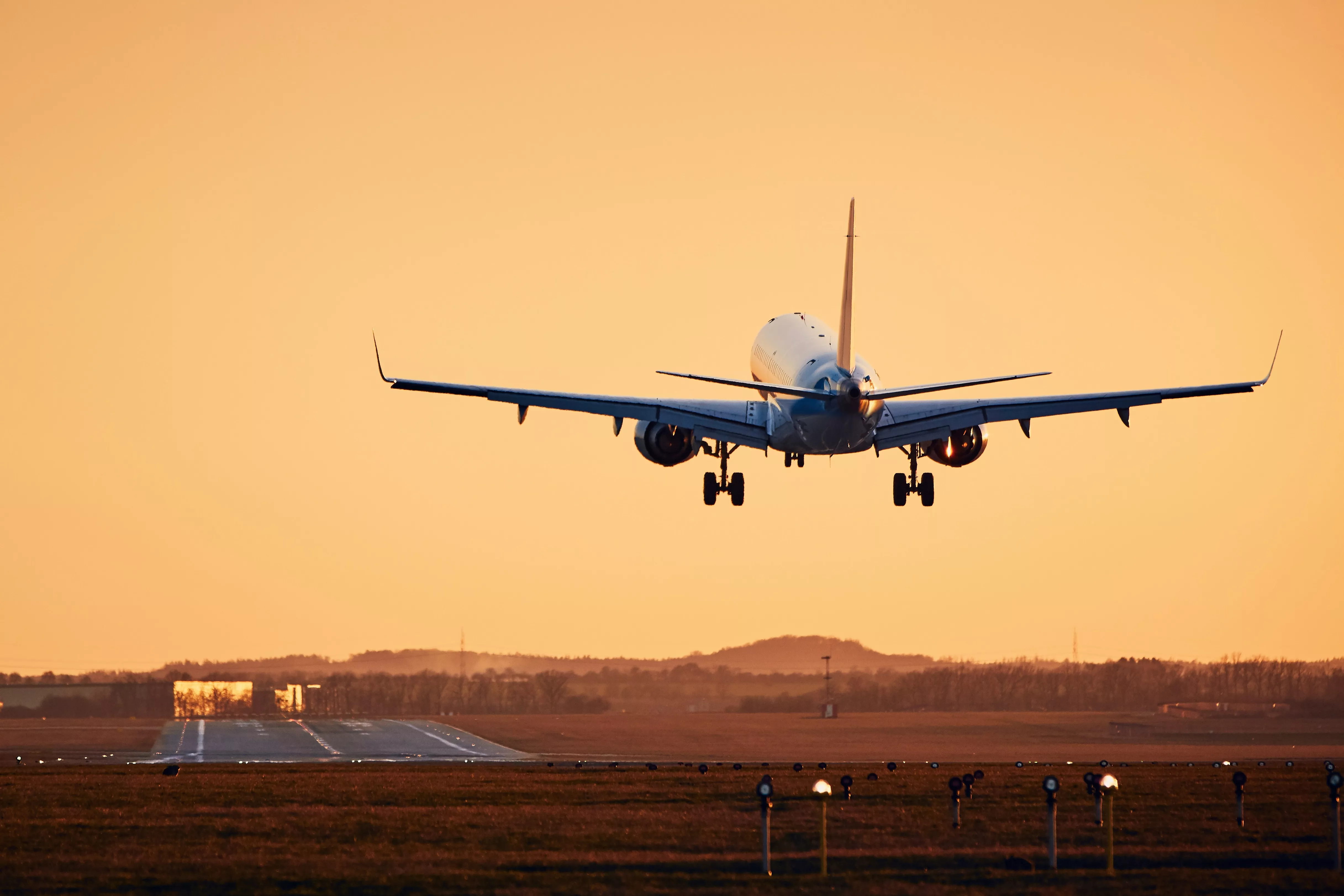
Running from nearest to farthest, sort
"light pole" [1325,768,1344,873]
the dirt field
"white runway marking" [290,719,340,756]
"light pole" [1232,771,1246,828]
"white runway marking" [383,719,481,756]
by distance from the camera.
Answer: "light pole" [1325,768,1344,873] < "light pole" [1232,771,1246,828] < the dirt field < "white runway marking" [290,719,340,756] < "white runway marking" [383,719,481,756]

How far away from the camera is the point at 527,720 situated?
146250mm

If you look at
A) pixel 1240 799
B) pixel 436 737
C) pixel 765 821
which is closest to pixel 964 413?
pixel 1240 799

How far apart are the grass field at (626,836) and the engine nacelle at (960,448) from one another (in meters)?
15.1

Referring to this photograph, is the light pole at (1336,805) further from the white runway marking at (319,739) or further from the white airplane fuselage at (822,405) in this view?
the white runway marking at (319,739)

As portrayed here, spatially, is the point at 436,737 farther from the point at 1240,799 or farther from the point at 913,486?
the point at 1240,799

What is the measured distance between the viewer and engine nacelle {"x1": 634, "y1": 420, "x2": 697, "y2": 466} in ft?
223

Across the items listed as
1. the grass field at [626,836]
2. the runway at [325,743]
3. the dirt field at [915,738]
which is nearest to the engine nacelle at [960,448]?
the grass field at [626,836]

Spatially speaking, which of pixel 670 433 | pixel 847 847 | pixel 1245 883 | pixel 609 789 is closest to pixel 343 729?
pixel 670 433

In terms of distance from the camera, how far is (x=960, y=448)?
67.6 metres

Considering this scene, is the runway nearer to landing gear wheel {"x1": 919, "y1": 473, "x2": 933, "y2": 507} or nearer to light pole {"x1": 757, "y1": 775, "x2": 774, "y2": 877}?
landing gear wheel {"x1": 919, "y1": 473, "x2": 933, "y2": 507}

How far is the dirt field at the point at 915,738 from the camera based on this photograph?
86.3m

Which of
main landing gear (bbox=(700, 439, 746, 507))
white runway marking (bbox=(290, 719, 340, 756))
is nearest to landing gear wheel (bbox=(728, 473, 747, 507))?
main landing gear (bbox=(700, 439, 746, 507))

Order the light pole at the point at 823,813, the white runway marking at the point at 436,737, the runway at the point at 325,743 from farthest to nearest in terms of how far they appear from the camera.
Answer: the white runway marking at the point at 436,737
the runway at the point at 325,743
the light pole at the point at 823,813

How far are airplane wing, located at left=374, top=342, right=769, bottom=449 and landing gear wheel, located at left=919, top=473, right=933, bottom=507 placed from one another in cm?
789
